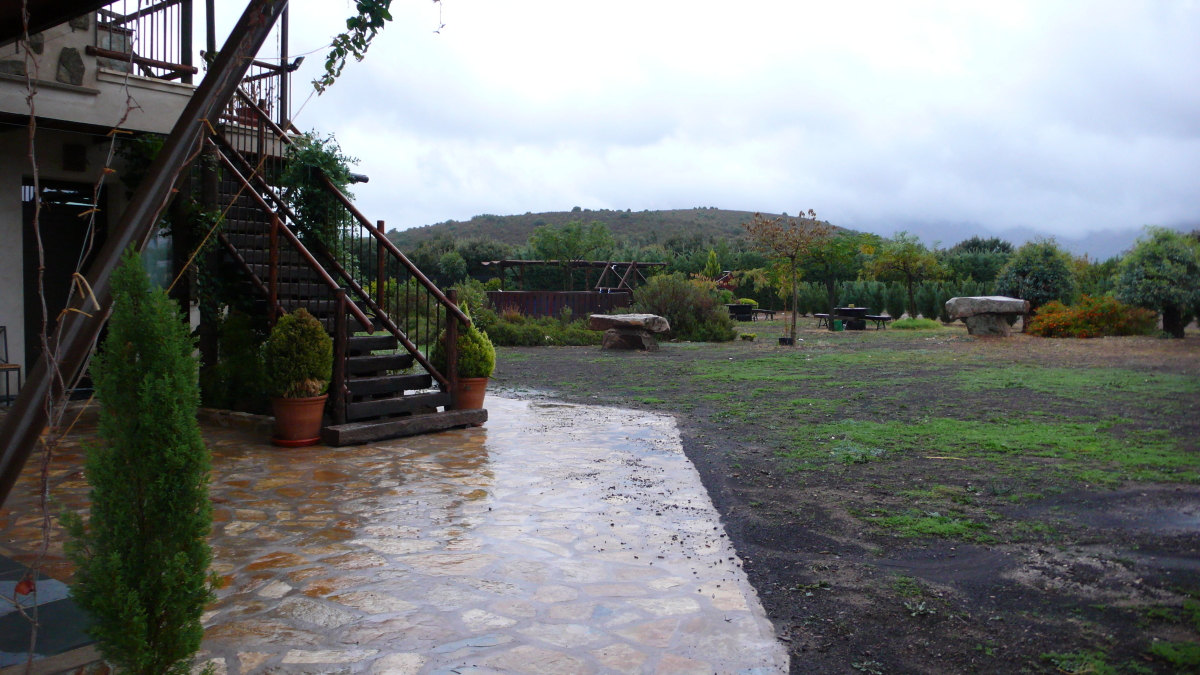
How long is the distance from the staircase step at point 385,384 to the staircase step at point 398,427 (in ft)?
0.99

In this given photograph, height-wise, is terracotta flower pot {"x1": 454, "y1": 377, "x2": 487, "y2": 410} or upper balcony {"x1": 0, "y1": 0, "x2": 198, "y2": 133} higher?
upper balcony {"x1": 0, "y1": 0, "x2": 198, "y2": 133}

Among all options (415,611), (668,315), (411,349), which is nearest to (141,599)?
(415,611)

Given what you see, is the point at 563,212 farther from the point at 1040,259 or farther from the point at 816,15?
the point at 816,15

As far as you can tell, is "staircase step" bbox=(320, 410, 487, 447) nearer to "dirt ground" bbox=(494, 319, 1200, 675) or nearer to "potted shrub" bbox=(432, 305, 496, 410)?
"potted shrub" bbox=(432, 305, 496, 410)

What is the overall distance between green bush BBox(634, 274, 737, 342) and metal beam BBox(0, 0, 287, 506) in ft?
59.3

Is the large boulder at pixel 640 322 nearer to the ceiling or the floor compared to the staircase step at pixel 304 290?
nearer to the floor

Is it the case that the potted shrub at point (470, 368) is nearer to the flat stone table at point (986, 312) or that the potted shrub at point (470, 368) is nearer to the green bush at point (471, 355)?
the green bush at point (471, 355)

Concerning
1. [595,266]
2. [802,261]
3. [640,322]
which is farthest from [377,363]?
[802,261]

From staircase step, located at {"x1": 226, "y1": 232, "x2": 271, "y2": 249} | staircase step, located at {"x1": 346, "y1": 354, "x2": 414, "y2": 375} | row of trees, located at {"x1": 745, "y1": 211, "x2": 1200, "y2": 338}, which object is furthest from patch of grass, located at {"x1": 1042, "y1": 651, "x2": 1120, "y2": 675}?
staircase step, located at {"x1": 226, "y1": 232, "x2": 271, "y2": 249}

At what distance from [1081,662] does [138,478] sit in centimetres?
301

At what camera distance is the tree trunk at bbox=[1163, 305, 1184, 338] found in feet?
5.51

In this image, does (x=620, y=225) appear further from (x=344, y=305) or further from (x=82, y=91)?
(x=344, y=305)

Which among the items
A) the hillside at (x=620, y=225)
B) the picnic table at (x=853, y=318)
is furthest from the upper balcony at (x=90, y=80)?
the hillside at (x=620, y=225)

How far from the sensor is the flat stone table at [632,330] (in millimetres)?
17297
